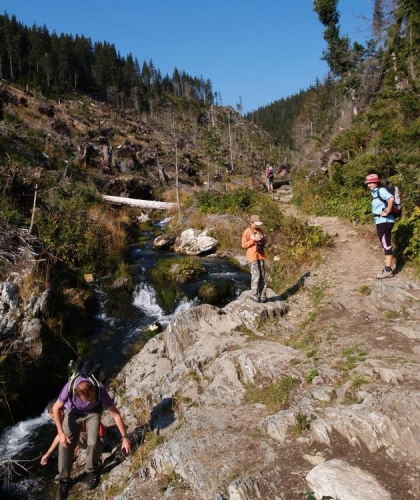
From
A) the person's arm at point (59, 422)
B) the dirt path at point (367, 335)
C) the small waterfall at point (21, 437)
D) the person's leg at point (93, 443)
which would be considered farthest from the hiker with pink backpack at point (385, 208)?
the small waterfall at point (21, 437)

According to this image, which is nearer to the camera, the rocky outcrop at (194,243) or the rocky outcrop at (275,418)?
the rocky outcrop at (275,418)

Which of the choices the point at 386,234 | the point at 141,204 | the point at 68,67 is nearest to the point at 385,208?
the point at 386,234

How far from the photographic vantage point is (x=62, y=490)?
4.98 m

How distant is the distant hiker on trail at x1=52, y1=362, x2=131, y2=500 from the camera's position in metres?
4.90

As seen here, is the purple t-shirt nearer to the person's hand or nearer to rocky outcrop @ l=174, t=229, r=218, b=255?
the person's hand

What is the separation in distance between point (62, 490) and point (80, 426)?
841 mm

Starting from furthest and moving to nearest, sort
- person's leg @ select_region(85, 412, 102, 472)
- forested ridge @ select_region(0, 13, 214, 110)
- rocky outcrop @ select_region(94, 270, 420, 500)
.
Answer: forested ridge @ select_region(0, 13, 214, 110)
person's leg @ select_region(85, 412, 102, 472)
rocky outcrop @ select_region(94, 270, 420, 500)

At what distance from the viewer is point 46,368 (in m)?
7.73

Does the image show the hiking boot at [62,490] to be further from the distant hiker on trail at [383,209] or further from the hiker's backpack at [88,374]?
the distant hiker on trail at [383,209]

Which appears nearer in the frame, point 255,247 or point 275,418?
point 275,418

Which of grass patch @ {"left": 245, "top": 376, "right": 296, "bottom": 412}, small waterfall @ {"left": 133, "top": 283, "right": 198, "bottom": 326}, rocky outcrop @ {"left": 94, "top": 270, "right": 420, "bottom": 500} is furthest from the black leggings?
small waterfall @ {"left": 133, "top": 283, "right": 198, "bottom": 326}

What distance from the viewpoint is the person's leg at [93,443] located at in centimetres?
504

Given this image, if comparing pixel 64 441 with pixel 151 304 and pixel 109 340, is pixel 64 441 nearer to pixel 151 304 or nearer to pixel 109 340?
pixel 109 340

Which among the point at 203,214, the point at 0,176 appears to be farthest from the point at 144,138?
the point at 0,176
